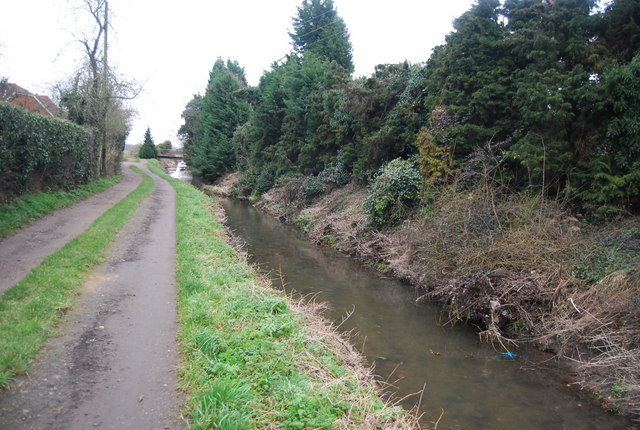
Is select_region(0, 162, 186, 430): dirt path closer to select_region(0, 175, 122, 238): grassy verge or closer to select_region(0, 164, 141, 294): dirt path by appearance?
select_region(0, 164, 141, 294): dirt path

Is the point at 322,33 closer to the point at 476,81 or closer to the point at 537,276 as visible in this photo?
the point at 476,81

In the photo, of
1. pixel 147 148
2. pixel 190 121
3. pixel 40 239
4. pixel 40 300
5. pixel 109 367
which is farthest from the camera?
pixel 147 148

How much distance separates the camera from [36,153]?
45.9 feet

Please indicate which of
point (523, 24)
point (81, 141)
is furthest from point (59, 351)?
point (81, 141)

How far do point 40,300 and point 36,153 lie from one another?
981 centimetres

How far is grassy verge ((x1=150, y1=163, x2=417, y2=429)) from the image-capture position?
4109mm

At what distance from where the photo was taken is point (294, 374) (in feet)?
16.4

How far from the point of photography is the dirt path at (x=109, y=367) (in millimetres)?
3949

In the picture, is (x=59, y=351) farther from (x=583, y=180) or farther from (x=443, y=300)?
(x=583, y=180)

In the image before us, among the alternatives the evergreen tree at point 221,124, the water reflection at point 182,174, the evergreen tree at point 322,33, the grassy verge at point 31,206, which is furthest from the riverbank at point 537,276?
the water reflection at point 182,174

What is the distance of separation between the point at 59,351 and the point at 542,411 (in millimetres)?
6584

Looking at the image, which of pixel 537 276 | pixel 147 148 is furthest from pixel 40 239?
pixel 147 148

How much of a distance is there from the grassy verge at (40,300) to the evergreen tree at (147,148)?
64.3m

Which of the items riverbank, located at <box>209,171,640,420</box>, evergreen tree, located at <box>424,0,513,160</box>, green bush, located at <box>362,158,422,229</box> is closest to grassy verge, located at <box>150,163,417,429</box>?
riverbank, located at <box>209,171,640,420</box>
